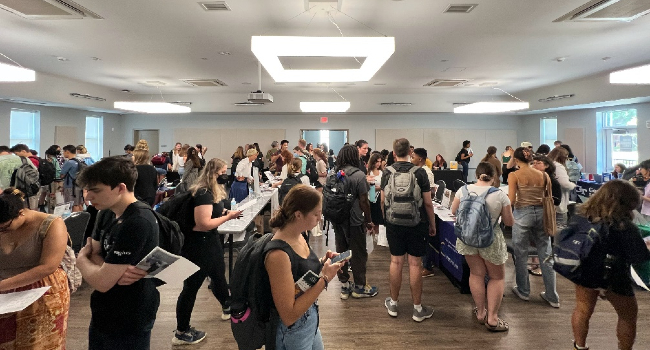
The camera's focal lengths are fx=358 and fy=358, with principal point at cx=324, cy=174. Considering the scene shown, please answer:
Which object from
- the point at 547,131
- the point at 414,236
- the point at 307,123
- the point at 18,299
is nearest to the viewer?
the point at 18,299

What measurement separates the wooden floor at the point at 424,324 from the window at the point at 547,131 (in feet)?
31.6

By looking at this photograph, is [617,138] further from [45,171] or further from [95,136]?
[95,136]

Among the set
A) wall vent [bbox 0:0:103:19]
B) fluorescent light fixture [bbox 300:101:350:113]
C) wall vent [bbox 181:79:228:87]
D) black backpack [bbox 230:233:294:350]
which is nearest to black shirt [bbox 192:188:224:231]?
black backpack [bbox 230:233:294:350]

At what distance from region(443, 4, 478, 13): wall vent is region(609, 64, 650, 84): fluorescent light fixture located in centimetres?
169

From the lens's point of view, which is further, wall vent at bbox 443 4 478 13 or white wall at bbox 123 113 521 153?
white wall at bbox 123 113 521 153

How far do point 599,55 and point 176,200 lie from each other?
7.80 m

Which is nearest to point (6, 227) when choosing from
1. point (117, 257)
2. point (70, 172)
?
point (117, 257)

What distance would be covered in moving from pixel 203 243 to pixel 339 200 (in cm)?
136

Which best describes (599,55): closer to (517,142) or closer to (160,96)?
(517,142)

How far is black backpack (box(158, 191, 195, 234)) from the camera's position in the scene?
2572 millimetres

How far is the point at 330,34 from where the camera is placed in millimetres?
5398

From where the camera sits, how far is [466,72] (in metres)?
8.05

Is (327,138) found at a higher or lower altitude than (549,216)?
higher

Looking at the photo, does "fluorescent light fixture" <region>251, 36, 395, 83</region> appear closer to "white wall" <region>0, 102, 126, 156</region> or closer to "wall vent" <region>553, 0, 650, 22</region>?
"wall vent" <region>553, 0, 650, 22</region>
